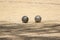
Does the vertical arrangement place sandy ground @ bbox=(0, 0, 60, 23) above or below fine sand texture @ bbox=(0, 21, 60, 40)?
above

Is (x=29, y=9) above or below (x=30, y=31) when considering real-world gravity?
above

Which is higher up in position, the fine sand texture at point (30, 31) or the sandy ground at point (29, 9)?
the sandy ground at point (29, 9)

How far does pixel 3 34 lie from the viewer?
88cm

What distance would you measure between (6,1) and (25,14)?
0.43 feet

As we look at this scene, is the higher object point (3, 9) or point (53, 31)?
point (3, 9)

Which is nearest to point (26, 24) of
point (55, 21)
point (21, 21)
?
point (21, 21)

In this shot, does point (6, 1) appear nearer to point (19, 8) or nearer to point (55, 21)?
point (19, 8)

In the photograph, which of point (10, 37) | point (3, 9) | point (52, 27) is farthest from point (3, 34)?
point (52, 27)

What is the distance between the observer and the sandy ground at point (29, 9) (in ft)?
2.99

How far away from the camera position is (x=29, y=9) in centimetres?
93

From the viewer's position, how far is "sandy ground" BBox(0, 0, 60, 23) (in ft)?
2.99

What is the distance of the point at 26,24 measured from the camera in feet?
2.86

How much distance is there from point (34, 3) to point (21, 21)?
13 cm

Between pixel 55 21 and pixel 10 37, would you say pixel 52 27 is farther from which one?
pixel 10 37
